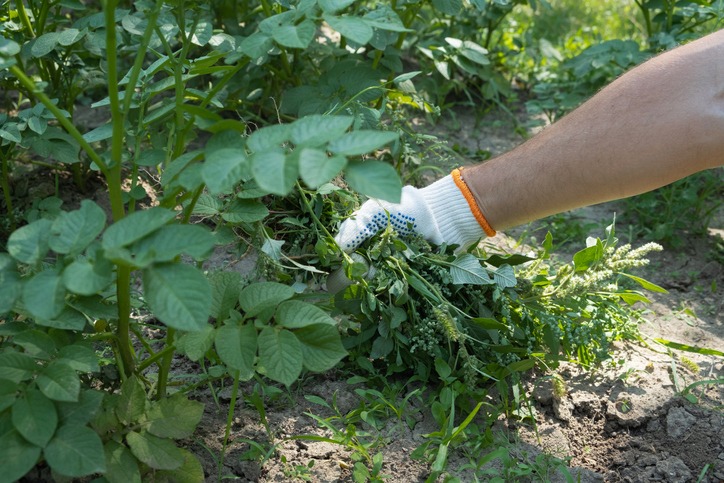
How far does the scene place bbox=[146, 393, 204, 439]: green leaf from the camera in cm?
137

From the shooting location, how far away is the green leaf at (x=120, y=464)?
1.29 metres

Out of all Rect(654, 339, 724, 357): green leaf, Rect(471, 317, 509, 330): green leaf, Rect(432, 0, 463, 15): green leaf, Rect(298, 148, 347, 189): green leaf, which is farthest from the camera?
Rect(432, 0, 463, 15): green leaf

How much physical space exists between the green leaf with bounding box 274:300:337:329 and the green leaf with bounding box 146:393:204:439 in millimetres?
231

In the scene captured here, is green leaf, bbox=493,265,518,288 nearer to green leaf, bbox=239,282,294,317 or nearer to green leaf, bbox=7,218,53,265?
green leaf, bbox=239,282,294,317

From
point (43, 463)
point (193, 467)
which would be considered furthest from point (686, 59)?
point (43, 463)

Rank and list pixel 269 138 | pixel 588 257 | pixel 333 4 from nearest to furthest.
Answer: pixel 269 138 < pixel 333 4 < pixel 588 257

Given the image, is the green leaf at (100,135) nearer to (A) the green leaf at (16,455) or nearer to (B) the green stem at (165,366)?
(B) the green stem at (165,366)

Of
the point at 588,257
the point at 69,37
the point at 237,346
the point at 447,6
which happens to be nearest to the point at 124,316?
the point at 237,346

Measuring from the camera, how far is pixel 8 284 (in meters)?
1.19

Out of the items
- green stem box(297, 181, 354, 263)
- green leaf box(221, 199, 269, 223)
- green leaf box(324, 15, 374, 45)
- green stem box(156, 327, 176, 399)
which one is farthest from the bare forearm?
green stem box(156, 327, 176, 399)

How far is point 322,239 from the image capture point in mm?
1863

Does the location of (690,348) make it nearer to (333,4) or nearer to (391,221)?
(391,221)

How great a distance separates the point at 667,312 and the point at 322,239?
1.04 metres

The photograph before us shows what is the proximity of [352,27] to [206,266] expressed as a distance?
118 centimetres
